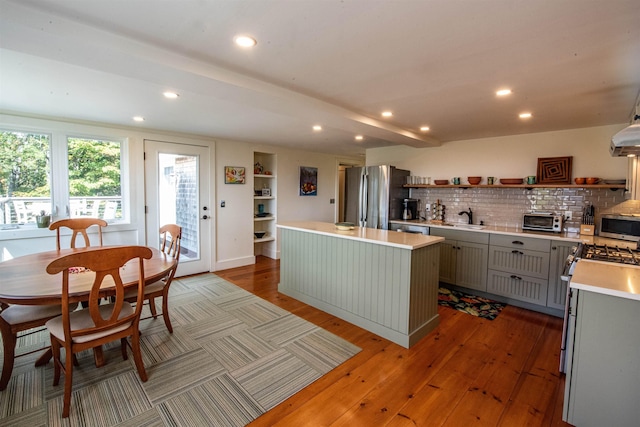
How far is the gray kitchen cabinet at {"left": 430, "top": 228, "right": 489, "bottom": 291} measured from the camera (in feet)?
12.5

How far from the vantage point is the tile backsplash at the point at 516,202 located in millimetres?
3500

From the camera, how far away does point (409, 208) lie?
4.94 m

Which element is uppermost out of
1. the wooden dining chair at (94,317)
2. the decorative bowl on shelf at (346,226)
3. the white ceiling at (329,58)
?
the white ceiling at (329,58)

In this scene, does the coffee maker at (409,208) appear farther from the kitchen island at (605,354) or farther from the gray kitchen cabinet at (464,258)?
the kitchen island at (605,354)

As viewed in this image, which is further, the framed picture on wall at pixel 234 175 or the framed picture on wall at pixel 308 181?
the framed picture on wall at pixel 308 181

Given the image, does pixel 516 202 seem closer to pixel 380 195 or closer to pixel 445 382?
pixel 380 195

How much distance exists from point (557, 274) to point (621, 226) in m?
0.75

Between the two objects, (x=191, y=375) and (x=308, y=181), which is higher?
(x=308, y=181)

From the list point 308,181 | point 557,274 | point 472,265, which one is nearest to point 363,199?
point 308,181

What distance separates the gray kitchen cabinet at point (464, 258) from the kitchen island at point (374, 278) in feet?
3.89

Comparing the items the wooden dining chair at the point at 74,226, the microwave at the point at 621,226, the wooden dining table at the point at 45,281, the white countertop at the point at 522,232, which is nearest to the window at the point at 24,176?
the wooden dining chair at the point at 74,226

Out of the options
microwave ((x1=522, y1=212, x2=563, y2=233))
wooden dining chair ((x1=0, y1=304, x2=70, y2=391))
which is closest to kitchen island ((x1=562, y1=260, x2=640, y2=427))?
microwave ((x1=522, y1=212, x2=563, y2=233))

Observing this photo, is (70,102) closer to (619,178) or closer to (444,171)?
(444,171)

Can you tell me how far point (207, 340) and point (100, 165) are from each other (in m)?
2.85
